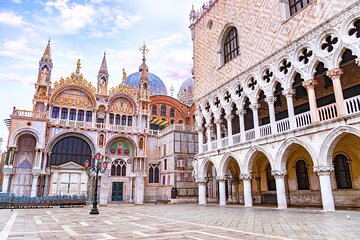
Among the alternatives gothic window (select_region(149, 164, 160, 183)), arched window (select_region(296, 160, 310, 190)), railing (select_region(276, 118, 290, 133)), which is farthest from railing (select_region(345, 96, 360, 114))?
gothic window (select_region(149, 164, 160, 183))

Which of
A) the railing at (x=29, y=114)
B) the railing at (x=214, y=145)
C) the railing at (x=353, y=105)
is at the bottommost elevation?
the railing at (x=214, y=145)

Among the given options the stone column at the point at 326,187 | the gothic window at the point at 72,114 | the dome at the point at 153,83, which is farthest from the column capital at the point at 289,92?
the dome at the point at 153,83

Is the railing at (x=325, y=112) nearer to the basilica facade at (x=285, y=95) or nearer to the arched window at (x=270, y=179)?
the basilica facade at (x=285, y=95)

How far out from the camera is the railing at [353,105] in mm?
11672

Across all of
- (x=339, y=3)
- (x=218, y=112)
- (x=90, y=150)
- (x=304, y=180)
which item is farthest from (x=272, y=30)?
(x=90, y=150)

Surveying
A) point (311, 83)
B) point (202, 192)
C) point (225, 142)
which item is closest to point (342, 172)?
point (311, 83)

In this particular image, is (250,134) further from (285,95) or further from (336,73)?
(336,73)

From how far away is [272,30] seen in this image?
16359 millimetres

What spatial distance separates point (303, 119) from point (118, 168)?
2234cm

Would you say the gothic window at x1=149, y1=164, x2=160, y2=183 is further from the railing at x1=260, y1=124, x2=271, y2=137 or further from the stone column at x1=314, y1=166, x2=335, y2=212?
the stone column at x1=314, y1=166, x2=335, y2=212

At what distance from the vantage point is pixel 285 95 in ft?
49.2

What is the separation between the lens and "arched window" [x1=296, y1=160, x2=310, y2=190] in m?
17.0

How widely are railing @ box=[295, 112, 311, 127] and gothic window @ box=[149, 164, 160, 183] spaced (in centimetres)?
2069

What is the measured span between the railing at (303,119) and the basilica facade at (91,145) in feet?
52.4
